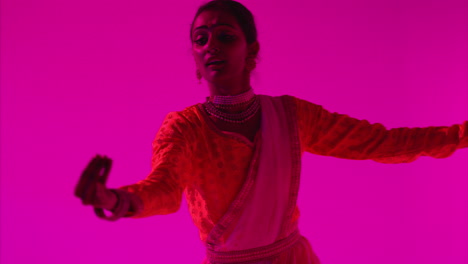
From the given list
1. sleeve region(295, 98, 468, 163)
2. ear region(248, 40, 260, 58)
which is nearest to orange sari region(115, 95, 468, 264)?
sleeve region(295, 98, 468, 163)

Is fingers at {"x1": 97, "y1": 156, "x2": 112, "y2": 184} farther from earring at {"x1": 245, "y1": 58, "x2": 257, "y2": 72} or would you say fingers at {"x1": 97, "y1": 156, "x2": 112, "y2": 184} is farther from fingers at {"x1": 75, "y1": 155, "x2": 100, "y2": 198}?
earring at {"x1": 245, "y1": 58, "x2": 257, "y2": 72}

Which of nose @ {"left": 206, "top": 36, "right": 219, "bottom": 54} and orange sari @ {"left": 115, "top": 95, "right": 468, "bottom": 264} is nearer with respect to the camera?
orange sari @ {"left": 115, "top": 95, "right": 468, "bottom": 264}

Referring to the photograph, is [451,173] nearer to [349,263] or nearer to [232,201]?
[349,263]

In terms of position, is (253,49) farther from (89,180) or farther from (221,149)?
(89,180)

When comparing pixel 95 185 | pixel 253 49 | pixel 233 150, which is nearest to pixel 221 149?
pixel 233 150

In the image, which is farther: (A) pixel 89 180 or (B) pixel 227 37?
(B) pixel 227 37

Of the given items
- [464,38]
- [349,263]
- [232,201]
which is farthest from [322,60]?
[232,201]

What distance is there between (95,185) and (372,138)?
2.07 ft

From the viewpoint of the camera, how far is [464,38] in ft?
5.84

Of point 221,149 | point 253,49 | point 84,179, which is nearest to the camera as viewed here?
point 84,179

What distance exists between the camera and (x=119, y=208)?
2.39 ft

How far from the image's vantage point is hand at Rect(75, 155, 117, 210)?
0.68 metres

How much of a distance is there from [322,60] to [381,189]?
0.51m

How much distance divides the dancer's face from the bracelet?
37 centimetres
